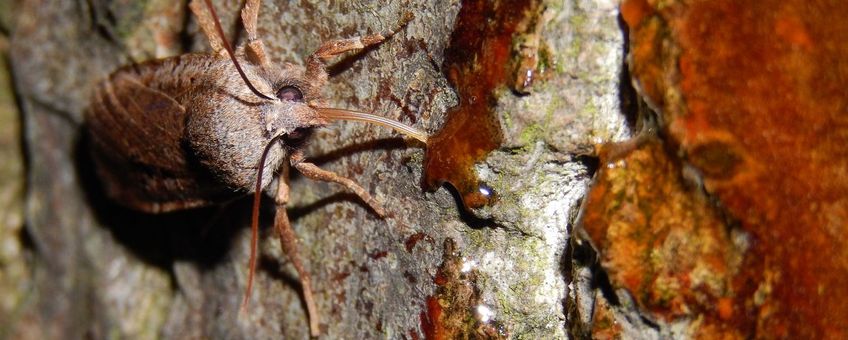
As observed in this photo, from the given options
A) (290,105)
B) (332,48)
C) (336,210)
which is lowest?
(336,210)

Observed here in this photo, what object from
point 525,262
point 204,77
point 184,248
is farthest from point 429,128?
point 184,248

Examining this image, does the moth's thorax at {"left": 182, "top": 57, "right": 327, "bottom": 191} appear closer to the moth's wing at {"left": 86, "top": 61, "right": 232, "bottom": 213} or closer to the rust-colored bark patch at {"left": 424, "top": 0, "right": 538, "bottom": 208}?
the moth's wing at {"left": 86, "top": 61, "right": 232, "bottom": 213}

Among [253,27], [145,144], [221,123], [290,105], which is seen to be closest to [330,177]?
[290,105]

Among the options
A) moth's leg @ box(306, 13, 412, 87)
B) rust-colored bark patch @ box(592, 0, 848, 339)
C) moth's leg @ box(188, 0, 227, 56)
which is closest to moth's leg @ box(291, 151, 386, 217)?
moth's leg @ box(306, 13, 412, 87)

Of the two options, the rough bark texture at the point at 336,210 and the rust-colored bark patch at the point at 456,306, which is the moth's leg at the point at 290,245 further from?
the rust-colored bark patch at the point at 456,306

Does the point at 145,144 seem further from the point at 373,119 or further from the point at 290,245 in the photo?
the point at 373,119
